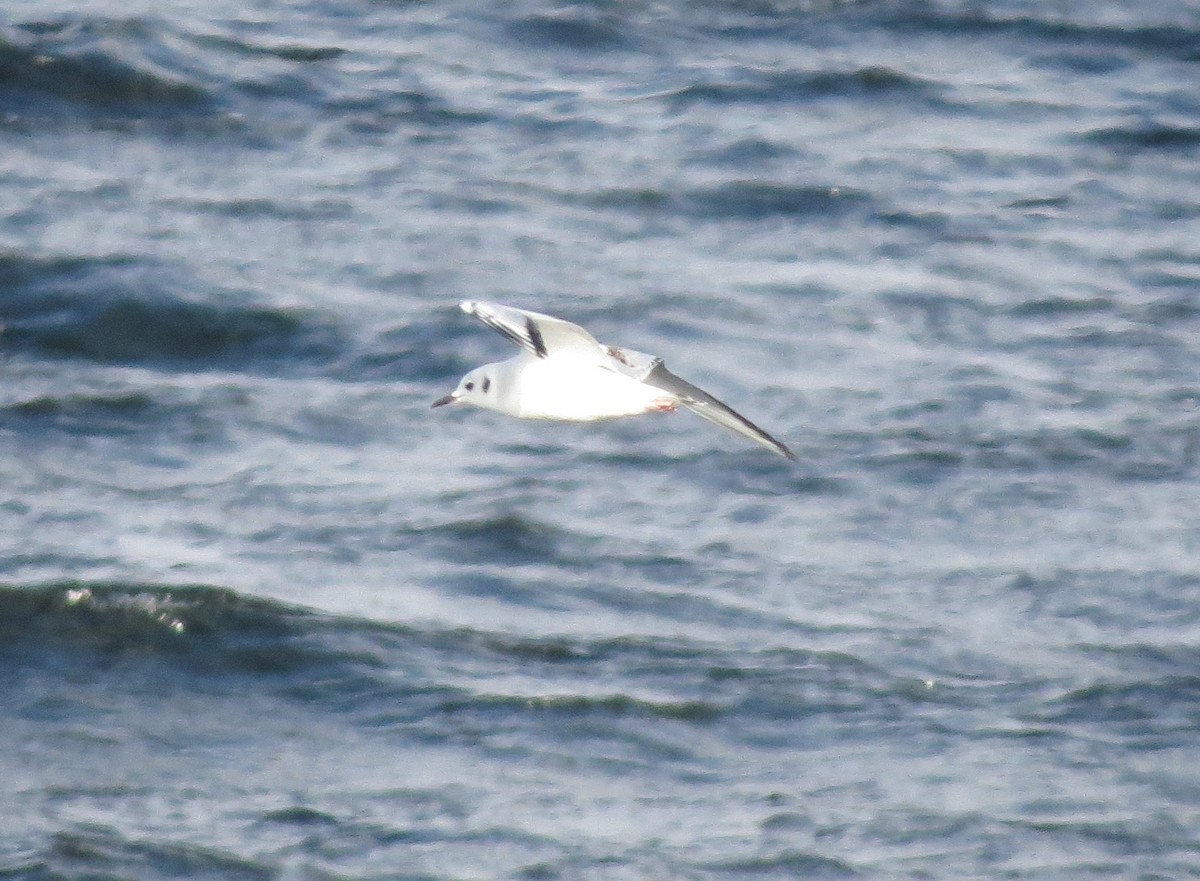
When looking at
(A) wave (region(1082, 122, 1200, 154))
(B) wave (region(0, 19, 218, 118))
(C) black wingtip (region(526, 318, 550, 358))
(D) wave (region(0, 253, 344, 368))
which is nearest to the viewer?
(C) black wingtip (region(526, 318, 550, 358))

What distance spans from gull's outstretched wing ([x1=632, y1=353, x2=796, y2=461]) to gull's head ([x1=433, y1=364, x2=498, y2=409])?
0.97m

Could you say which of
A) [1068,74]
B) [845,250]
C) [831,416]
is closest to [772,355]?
[831,416]

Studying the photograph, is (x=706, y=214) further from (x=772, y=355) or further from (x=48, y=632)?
(x=48, y=632)

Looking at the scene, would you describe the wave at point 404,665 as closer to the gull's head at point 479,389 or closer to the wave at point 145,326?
the gull's head at point 479,389

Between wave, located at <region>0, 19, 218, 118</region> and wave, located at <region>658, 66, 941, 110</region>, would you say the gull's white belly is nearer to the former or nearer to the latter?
wave, located at <region>0, 19, 218, 118</region>

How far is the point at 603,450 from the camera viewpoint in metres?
14.3

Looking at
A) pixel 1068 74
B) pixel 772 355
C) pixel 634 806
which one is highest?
pixel 1068 74

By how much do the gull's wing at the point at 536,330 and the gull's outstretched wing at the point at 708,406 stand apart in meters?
0.36

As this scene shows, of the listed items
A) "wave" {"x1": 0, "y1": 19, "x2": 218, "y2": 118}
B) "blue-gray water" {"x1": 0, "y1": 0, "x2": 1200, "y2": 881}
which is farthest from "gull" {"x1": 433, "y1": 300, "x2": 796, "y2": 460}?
"wave" {"x1": 0, "y1": 19, "x2": 218, "y2": 118}

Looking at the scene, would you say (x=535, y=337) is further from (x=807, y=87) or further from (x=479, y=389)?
(x=807, y=87)

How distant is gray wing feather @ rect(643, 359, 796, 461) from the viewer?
10406 mm

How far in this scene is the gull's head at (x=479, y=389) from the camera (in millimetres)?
11414

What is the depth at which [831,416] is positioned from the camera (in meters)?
14.6

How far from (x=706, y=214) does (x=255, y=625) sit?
683 cm
